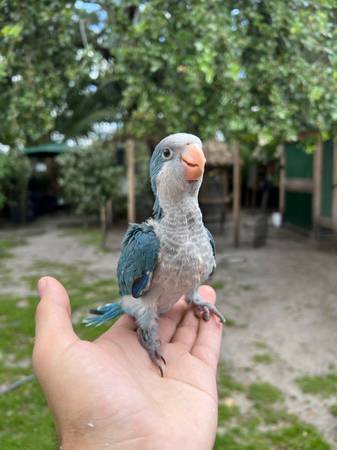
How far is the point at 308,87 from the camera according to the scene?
2691 millimetres

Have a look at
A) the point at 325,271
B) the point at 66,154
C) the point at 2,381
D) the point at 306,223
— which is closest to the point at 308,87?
the point at 2,381

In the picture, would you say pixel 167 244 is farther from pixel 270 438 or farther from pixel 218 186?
pixel 218 186

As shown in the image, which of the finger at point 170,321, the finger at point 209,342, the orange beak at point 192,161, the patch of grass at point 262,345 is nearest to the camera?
the orange beak at point 192,161

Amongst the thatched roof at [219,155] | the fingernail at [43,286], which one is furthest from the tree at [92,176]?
the fingernail at [43,286]

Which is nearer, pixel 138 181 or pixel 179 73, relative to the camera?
pixel 179 73

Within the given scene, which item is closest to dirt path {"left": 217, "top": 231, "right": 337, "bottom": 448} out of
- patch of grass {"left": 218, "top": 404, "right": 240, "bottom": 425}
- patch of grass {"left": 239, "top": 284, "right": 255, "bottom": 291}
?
patch of grass {"left": 239, "top": 284, "right": 255, "bottom": 291}

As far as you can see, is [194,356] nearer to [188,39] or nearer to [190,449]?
[190,449]

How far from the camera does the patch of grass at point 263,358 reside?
361 centimetres

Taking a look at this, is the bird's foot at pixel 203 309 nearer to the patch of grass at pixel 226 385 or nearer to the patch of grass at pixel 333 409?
the patch of grass at pixel 226 385

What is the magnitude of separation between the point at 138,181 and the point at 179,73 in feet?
21.4

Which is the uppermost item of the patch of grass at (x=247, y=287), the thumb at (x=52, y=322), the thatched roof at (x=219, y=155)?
the thatched roof at (x=219, y=155)

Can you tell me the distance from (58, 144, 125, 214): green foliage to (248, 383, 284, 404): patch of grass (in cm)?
596

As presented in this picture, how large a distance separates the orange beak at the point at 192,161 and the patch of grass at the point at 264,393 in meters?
2.25

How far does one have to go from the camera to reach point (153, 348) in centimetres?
166
